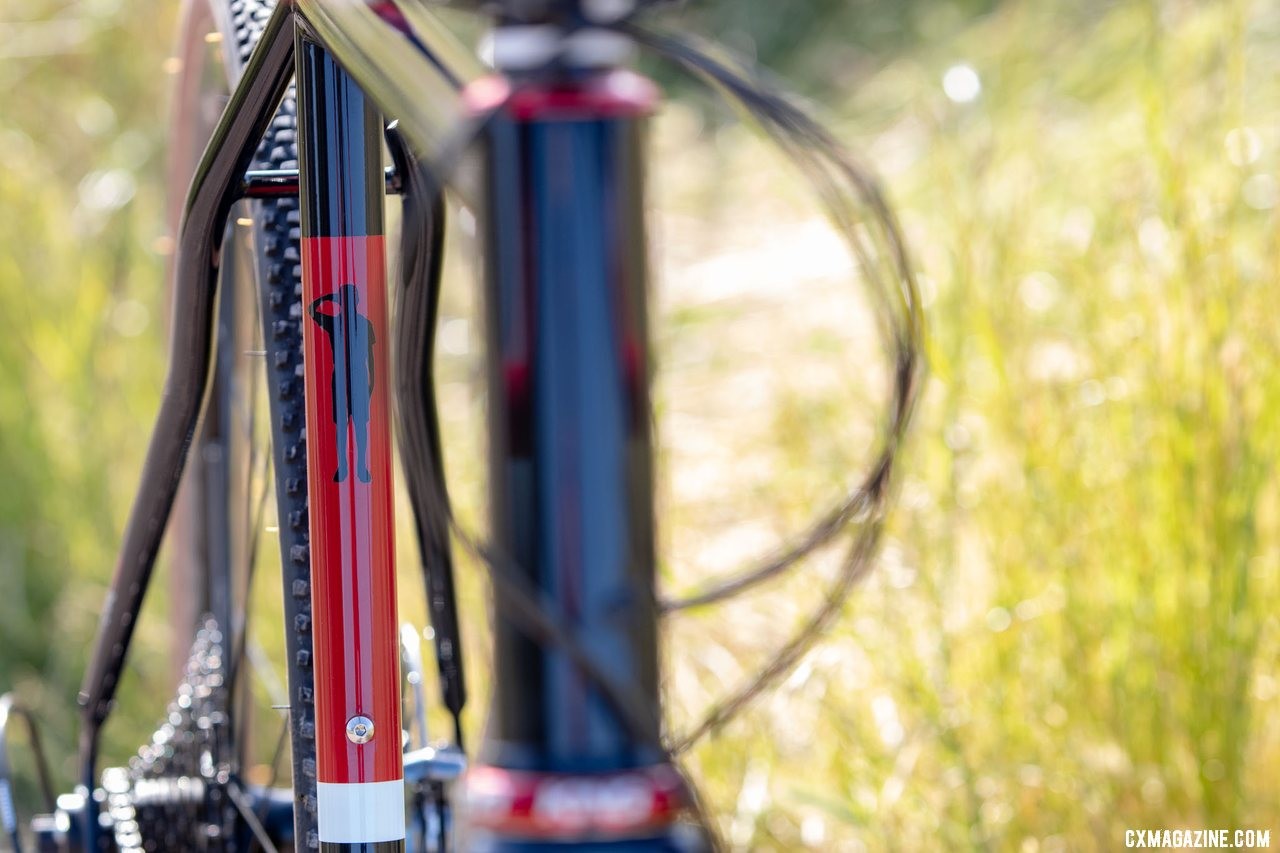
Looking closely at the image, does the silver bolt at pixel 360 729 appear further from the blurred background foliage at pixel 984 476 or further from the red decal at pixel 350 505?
the blurred background foliage at pixel 984 476

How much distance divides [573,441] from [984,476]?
1.50m

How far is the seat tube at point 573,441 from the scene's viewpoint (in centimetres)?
57

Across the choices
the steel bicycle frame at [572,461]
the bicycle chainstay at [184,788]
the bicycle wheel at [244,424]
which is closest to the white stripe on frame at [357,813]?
the bicycle wheel at [244,424]

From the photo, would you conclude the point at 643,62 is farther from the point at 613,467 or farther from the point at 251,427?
the point at 613,467

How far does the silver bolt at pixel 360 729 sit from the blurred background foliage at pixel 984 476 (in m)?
0.44

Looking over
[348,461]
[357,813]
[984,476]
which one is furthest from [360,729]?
[984,476]

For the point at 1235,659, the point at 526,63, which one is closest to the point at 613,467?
the point at 526,63

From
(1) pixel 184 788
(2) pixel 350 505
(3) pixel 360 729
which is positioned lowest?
(1) pixel 184 788

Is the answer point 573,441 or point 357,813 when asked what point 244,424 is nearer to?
point 357,813

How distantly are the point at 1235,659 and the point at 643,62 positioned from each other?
4.33 meters

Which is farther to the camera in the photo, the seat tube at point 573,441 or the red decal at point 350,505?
the red decal at point 350,505

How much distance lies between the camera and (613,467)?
58cm

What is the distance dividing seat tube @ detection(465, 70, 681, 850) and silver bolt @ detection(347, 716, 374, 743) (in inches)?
13.6

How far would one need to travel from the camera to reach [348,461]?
89 centimetres
